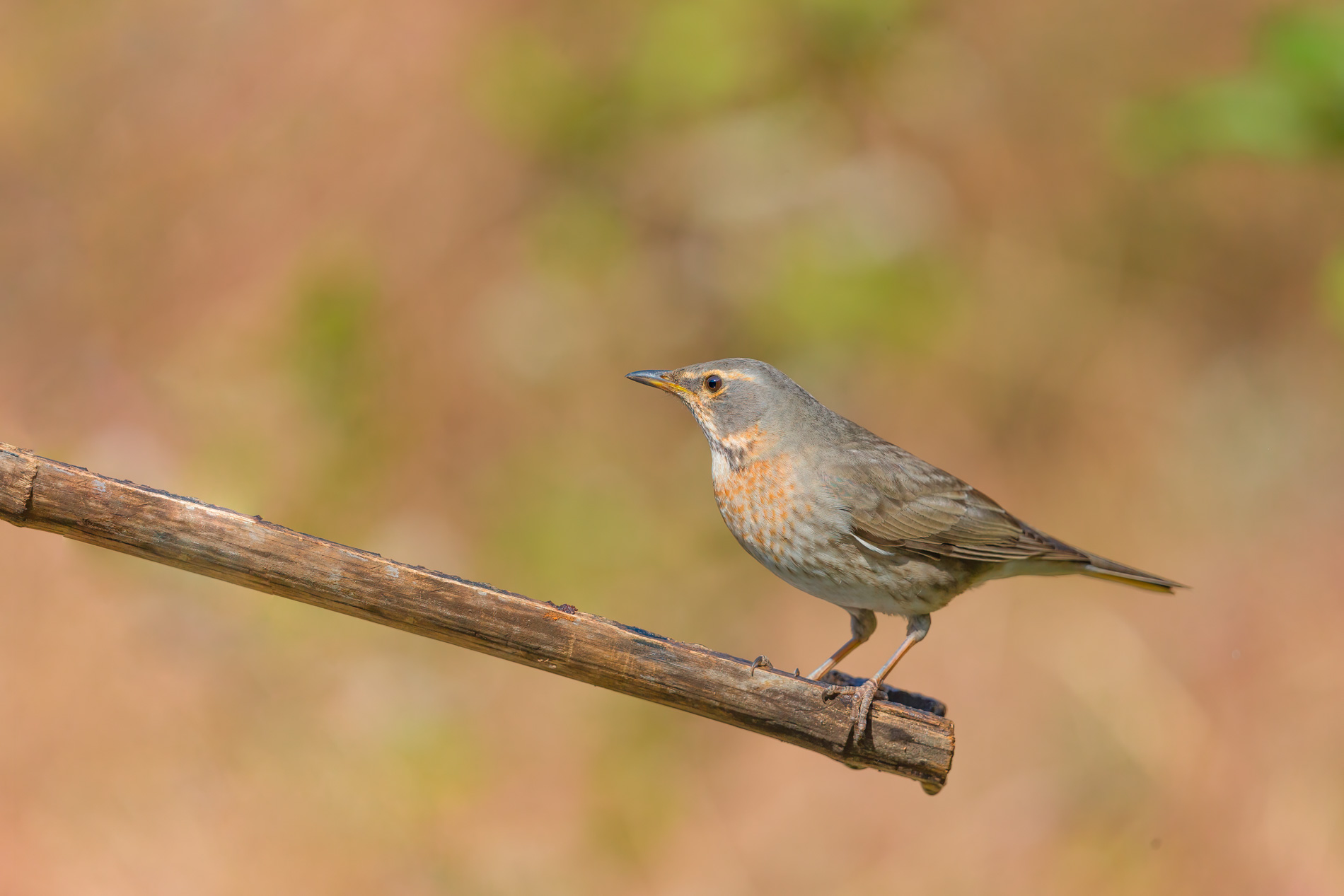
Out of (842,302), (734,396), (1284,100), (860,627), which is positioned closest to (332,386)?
(734,396)

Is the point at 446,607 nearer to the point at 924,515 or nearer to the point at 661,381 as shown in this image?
the point at 661,381

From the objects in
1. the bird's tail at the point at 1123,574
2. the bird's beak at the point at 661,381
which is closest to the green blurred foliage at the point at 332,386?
the bird's beak at the point at 661,381

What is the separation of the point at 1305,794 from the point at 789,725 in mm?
5282

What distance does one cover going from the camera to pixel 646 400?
1007cm

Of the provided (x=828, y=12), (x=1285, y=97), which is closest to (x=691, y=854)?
(x=1285, y=97)

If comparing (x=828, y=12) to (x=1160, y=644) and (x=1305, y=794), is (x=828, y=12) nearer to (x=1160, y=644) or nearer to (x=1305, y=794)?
(x=1160, y=644)

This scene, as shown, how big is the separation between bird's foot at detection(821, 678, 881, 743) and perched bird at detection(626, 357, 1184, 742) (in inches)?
11.2

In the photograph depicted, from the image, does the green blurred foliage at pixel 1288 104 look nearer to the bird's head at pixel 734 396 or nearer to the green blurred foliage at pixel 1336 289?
the green blurred foliage at pixel 1336 289

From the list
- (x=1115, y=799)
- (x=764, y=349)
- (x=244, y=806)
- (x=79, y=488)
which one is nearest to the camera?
(x=79, y=488)

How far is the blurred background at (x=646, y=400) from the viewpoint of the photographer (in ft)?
24.2

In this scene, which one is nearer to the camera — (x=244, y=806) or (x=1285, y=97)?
(x=1285, y=97)

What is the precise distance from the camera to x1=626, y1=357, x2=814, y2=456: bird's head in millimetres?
5137

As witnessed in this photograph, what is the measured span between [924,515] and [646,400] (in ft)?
16.9

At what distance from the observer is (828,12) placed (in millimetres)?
9484
